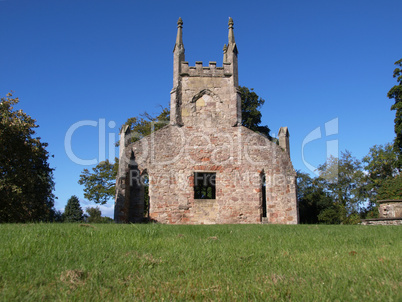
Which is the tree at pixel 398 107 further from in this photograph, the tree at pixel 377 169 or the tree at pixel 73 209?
the tree at pixel 73 209

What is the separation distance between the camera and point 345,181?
41.8 meters

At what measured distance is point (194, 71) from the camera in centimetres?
1858

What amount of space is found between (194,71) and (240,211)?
7.80m

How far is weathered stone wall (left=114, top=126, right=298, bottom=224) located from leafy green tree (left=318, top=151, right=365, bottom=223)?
24006 millimetres

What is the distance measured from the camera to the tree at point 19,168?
56.8 ft

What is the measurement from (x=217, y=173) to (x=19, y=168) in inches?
411

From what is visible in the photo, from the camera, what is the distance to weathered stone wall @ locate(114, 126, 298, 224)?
16859 millimetres

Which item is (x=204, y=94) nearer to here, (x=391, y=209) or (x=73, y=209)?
(x=391, y=209)

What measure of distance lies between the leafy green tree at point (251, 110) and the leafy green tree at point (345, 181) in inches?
512

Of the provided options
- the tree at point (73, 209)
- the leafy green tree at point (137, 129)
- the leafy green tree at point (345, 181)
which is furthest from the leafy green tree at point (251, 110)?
the tree at point (73, 209)

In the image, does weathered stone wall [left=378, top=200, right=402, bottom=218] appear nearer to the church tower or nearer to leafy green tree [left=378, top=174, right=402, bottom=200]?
the church tower

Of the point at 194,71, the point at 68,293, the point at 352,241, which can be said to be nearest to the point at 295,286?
the point at 68,293

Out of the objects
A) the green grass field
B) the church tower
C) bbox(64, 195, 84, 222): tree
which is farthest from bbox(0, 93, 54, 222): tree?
bbox(64, 195, 84, 222): tree

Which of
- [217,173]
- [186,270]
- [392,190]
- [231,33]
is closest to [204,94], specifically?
[231,33]
